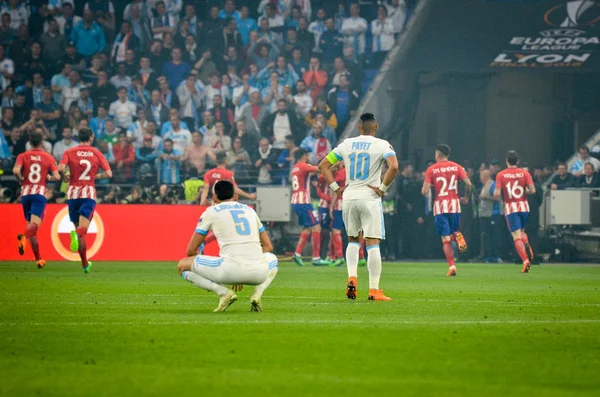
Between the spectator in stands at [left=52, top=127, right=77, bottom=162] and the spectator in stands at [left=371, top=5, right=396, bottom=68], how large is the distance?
27.4 feet

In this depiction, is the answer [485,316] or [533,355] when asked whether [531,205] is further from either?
[533,355]

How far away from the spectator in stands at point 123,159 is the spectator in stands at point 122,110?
82cm

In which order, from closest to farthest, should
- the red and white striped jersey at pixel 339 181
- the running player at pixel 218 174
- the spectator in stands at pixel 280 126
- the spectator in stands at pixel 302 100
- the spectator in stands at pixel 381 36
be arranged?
1. the running player at pixel 218 174
2. the red and white striped jersey at pixel 339 181
3. the spectator in stands at pixel 280 126
4. the spectator in stands at pixel 302 100
5. the spectator in stands at pixel 381 36

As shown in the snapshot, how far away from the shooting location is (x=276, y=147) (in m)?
28.4

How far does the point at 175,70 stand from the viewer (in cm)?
2992

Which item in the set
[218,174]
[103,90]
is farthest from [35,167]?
[103,90]

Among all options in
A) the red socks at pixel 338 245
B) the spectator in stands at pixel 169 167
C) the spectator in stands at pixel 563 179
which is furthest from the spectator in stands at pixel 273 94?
the spectator in stands at pixel 563 179

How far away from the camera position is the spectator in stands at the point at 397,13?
29547mm

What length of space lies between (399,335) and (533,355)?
4.71ft

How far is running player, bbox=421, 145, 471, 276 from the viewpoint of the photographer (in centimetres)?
2105

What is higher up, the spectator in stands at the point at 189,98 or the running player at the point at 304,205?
the spectator in stands at the point at 189,98

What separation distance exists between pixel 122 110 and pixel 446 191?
36.1ft

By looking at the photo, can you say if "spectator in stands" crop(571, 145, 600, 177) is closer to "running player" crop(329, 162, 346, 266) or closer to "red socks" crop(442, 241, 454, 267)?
"running player" crop(329, 162, 346, 266)

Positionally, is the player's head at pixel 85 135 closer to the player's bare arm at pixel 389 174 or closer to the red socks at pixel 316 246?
the player's bare arm at pixel 389 174
